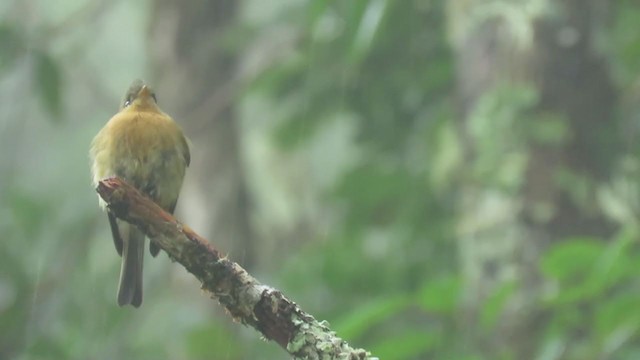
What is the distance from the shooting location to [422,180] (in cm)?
570

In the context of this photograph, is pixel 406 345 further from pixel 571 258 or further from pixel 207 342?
pixel 207 342

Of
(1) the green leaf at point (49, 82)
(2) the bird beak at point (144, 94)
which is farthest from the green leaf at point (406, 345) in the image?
(1) the green leaf at point (49, 82)

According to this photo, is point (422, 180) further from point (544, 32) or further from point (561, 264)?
point (561, 264)

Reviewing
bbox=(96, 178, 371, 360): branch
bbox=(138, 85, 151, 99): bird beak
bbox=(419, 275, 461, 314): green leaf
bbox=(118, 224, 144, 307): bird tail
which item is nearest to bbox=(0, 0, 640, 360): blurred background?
bbox=(419, 275, 461, 314): green leaf

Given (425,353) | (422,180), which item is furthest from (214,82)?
(425,353)

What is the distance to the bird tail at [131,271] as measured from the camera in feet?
11.5

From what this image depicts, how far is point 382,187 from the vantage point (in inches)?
218

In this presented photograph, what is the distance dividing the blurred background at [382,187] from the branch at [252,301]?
3.76 feet

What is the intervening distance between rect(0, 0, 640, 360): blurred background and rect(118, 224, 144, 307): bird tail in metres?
0.61

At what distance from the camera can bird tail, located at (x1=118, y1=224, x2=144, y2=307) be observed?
138 inches

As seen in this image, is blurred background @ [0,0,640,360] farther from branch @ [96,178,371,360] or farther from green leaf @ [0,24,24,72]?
branch @ [96,178,371,360]

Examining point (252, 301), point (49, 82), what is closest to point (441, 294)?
point (252, 301)

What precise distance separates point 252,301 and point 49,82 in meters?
3.49

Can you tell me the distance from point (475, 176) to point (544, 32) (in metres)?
0.64
